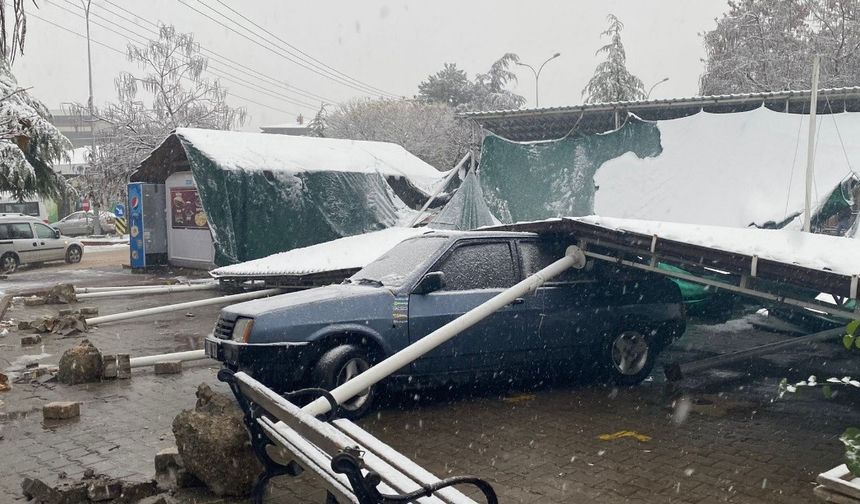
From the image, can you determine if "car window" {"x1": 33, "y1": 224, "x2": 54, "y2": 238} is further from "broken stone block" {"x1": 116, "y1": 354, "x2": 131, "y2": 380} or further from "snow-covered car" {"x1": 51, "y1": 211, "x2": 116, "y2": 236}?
"snow-covered car" {"x1": 51, "y1": 211, "x2": 116, "y2": 236}

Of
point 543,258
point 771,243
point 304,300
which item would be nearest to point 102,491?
point 304,300

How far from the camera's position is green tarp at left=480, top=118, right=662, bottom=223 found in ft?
45.1

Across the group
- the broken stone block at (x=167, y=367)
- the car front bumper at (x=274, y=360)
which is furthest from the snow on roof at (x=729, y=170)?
the car front bumper at (x=274, y=360)

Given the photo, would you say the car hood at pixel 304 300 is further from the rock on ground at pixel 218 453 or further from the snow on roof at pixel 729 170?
the snow on roof at pixel 729 170

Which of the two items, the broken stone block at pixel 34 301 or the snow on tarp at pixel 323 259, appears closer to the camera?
the snow on tarp at pixel 323 259

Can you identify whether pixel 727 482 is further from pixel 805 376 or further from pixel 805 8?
pixel 805 8

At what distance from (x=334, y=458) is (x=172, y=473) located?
2.34 m

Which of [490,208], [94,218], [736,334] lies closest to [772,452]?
[736,334]

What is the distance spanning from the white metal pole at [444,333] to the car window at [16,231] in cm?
1979

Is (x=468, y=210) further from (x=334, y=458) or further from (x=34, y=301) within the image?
(x=334, y=458)

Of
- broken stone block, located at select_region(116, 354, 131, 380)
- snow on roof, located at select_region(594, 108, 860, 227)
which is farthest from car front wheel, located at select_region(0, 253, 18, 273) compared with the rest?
snow on roof, located at select_region(594, 108, 860, 227)

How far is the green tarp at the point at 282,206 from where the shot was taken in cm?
1653

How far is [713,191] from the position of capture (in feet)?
41.8

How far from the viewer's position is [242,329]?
21.5 feet
